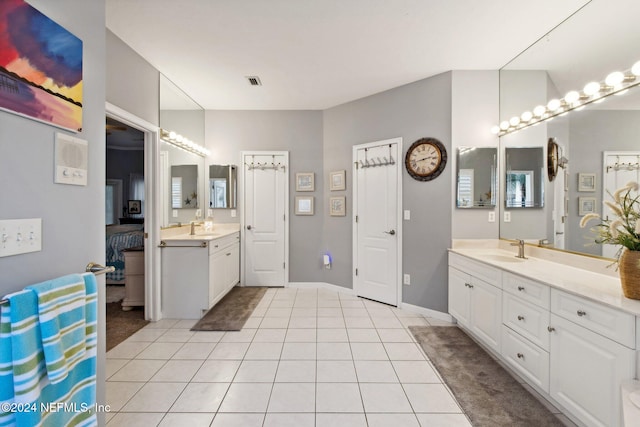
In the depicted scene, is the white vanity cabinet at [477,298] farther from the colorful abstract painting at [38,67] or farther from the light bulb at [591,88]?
the colorful abstract painting at [38,67]

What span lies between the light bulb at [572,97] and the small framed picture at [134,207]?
7093 mm

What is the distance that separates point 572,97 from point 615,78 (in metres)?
0.30

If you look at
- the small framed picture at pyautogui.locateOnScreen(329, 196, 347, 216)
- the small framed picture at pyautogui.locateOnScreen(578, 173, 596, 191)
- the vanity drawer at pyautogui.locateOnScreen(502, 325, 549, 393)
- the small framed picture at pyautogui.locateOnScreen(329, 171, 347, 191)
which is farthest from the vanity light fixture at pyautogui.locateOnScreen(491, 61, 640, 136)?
the small framed picture at pyautogui.locateOnScreen(329, 196, 347, 216)

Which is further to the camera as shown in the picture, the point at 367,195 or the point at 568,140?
the point at 367,195

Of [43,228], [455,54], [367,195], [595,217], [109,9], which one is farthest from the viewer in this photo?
[367,195]

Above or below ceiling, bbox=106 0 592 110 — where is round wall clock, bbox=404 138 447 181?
below

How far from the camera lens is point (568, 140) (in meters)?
2.14

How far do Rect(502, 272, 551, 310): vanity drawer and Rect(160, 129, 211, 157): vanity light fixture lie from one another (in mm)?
3715

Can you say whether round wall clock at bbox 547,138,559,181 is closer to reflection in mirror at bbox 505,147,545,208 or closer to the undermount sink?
reflection in mirror at bbox 505,147,545,208

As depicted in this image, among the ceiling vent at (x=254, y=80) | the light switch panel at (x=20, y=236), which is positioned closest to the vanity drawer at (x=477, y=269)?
the light switch panel at (x=20, y=236)

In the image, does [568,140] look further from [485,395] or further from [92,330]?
[92,330]

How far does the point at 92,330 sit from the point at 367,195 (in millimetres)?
3095

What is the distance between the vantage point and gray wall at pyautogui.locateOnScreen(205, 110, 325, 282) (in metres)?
4.12

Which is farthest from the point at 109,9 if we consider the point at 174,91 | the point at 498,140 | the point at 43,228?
the point at 498,140
